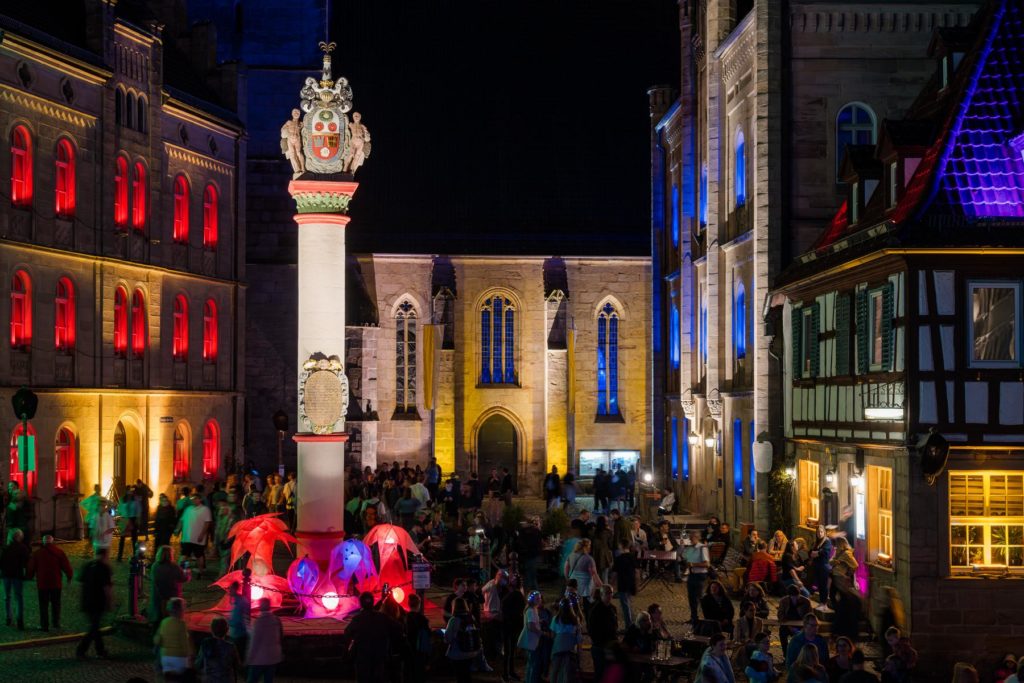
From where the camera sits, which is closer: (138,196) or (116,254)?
(116,254)

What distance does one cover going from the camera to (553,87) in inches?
2660

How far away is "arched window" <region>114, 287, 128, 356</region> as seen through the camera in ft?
146

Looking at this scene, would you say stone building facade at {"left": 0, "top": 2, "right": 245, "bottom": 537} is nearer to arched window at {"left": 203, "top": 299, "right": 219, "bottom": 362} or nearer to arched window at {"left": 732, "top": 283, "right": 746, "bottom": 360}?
arched window at {"left": 203, "top": 299, "right": 219, "bottom": 362}

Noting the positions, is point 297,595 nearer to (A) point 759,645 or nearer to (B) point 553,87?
(A) point 759,645

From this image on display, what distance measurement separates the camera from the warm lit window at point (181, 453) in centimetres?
4800

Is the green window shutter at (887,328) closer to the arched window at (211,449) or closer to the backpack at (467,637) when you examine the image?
the backpack at (467,637)

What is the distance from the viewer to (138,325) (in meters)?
45.7

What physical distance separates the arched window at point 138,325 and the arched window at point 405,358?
626 inches

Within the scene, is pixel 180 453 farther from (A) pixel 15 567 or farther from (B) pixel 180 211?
(A) pixel 15 567

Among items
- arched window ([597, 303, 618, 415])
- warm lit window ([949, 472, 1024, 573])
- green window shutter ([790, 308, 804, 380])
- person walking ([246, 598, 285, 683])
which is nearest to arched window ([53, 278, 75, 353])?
green window shutter ([790, 308, 804, 380])

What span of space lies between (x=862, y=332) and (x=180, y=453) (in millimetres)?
26576

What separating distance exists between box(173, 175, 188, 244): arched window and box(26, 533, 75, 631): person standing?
2402cm

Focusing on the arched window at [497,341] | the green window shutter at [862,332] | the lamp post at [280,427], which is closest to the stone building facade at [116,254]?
the lamp post at [280,427]

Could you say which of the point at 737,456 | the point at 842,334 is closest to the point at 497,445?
the point at 737,456
